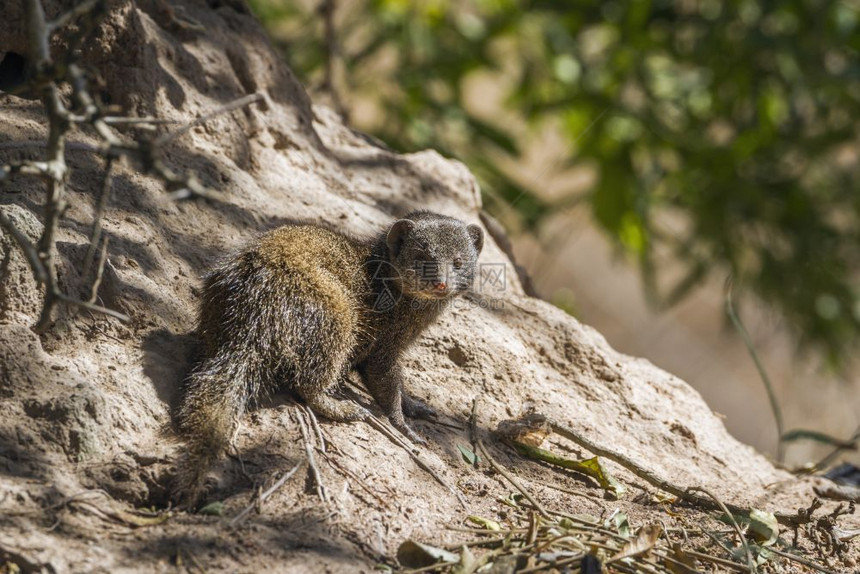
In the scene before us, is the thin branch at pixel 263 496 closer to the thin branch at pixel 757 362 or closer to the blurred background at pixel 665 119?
the thin branch at pixel 757 362

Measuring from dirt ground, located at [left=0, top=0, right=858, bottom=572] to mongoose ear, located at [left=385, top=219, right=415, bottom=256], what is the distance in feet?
1.41

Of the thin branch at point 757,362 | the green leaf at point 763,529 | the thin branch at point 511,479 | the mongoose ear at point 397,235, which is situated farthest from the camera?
the thin branch at point 757,362

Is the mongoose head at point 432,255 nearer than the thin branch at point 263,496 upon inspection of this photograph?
No

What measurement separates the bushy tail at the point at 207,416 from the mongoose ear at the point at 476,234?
1.48 meters

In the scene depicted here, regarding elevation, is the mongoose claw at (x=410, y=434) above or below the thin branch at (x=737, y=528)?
below

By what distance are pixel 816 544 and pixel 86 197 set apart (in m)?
3.13

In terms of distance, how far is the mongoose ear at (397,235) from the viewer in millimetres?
4001

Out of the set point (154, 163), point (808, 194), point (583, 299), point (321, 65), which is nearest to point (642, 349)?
point (583, 299)

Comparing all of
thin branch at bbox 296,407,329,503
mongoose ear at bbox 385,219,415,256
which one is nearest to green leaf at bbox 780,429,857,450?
mongoose ear at bbox 385,219,415,256

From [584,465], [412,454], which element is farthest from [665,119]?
[412,454]

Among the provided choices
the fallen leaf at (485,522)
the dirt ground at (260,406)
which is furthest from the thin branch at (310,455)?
the fallen leaf at (485,522)

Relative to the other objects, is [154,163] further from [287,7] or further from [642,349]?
[642,349]

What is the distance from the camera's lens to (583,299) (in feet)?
35.7

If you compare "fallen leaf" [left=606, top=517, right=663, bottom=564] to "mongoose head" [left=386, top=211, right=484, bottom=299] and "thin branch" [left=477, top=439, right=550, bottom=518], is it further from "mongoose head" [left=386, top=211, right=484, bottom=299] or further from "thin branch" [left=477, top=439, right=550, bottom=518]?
"mongoose head" [left=386, top=211, right=484, bottom=299]
